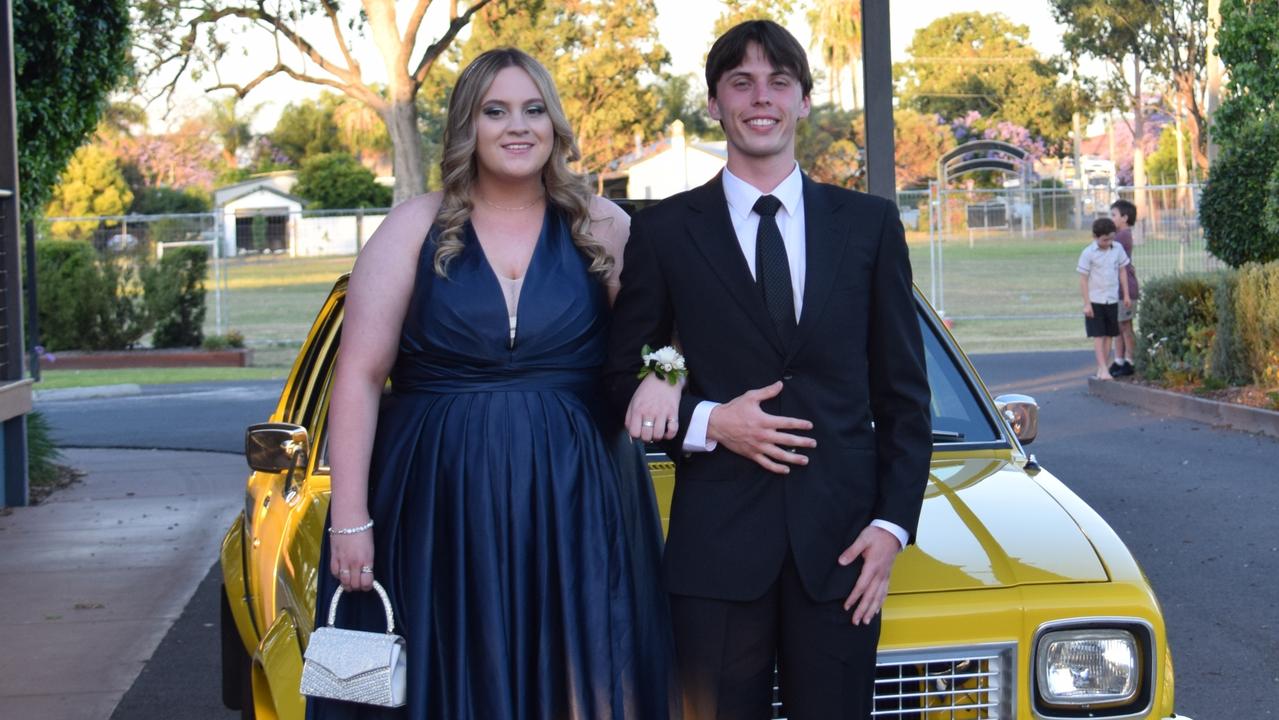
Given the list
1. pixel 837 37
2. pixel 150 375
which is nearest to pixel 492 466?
pixel 150 375

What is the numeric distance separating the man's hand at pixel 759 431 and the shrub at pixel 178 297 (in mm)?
22307

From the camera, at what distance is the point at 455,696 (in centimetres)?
291

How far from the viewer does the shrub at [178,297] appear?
23.8 meters

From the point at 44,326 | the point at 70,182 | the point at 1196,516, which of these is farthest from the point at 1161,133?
the point at 1196,516

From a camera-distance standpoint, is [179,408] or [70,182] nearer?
[179,408]

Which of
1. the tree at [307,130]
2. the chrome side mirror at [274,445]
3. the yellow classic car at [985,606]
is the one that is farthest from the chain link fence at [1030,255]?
the tree at [307,130]

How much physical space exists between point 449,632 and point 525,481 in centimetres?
34

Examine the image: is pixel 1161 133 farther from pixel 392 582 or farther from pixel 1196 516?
pixel 392 582

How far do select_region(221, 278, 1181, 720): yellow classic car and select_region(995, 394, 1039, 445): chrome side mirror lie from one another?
324 millimetres

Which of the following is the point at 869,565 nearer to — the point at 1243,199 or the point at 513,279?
the point at 513,279

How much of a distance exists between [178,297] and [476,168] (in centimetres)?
2213

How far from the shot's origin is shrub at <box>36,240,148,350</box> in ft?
77.5

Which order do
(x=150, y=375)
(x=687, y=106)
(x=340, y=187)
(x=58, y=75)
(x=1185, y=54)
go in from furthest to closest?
1. (x=687, y=106)
2. (x=340, y=187)
3. (x=1185, y=54)
4. (x=150, y=375)
5. (x=58, y=75)

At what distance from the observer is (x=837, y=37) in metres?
61.0
